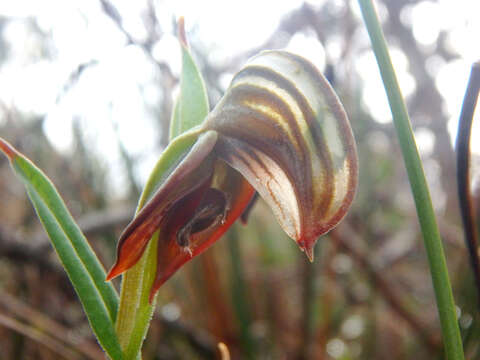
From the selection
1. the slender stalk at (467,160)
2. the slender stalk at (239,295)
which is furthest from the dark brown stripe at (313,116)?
the slender stalk at (239,295)

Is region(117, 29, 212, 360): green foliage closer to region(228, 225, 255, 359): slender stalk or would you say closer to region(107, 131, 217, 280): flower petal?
region(107, 131, 217, 280): flower petal

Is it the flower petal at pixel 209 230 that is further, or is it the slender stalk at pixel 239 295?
the slender stalk at pixel 239 295

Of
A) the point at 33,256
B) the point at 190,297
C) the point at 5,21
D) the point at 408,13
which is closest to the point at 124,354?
the point at 33,256

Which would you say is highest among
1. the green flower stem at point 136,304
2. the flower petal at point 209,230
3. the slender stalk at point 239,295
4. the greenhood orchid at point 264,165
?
the greenhood orchid at point 264,165

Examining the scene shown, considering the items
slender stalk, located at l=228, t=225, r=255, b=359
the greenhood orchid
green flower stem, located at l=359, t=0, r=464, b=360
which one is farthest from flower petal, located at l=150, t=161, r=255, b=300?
slender stalk, located at l=228, t=225, r=255, b=359

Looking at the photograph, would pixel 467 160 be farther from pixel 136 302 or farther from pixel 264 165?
pixel 136 302

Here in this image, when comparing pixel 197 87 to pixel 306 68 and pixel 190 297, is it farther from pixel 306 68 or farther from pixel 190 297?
pixel 190 297

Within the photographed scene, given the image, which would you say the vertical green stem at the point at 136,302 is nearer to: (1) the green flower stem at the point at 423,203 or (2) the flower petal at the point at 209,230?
(2) the flower petal at the point at 209,230

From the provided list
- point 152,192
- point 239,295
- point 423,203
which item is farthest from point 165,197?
point 239,295
